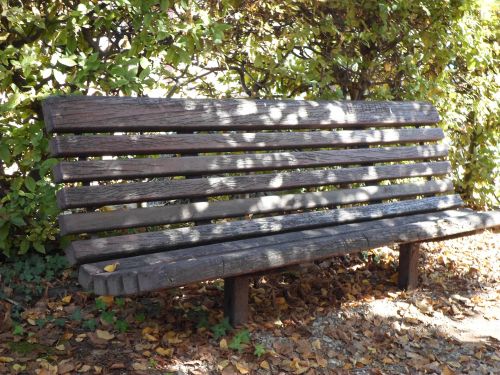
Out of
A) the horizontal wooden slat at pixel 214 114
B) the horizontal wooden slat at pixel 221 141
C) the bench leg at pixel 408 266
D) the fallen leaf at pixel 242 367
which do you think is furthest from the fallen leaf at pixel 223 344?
the bench leg at pixel 408 266

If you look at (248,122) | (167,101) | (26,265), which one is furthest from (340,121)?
(26,265)

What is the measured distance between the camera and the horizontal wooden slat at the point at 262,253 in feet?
8.47

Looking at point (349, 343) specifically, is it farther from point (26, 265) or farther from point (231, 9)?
point (231, 9)

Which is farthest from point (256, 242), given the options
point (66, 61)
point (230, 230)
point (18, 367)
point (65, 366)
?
point (66, 61)

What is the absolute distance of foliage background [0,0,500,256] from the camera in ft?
11.8

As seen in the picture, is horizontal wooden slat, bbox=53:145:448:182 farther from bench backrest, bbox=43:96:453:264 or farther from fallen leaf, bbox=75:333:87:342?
fallen leaf, bbox=75:333:87:342

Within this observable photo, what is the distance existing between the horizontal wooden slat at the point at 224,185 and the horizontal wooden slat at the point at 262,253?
292mm

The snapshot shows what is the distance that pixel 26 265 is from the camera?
146 inches

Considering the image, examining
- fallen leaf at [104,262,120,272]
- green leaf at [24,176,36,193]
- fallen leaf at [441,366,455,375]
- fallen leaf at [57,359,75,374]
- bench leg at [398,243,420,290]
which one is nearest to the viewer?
fallen leaf at [104,262,120,272]

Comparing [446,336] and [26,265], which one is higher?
[26,265]

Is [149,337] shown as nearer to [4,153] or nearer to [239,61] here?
[4,153]

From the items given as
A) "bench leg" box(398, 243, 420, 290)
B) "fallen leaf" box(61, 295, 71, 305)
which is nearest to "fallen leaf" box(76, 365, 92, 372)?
"fallen leaf" box(61, 295, 71, 305)

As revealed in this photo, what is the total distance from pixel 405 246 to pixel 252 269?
1525mm

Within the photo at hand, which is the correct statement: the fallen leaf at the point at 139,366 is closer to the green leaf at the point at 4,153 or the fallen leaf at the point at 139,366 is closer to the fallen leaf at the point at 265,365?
the fallen leaf at the point at 265,365
